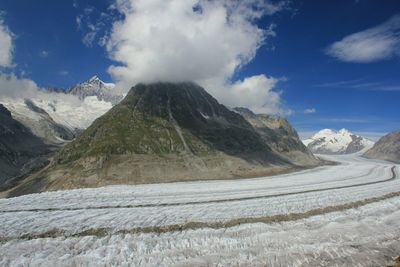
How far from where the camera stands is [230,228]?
29.1 m

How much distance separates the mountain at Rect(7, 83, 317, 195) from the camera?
100688mm

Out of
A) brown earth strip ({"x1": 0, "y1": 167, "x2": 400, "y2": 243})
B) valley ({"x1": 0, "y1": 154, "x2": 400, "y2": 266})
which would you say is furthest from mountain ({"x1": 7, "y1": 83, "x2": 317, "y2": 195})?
brown earth strip ({"x1": 0, "y1": 167, "x2": 400, "y2": 243})

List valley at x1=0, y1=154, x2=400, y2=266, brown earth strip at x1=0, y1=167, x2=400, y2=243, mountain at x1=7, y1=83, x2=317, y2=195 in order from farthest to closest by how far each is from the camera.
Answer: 1. mountain at x1=7, y1=83, x2=317, y2=195
2. brown earth strip at x1=0, y1=167, x2=400, y2=243
3. valley at x1=0, y1=154, x2=400, y2=266

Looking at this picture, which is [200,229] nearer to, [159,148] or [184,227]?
[184,227]

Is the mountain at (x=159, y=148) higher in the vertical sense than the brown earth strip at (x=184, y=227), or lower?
higher

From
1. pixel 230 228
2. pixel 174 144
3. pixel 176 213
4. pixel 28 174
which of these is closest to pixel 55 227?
pixel 176 213

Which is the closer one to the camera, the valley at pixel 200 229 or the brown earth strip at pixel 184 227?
the valley at pixel 200 229

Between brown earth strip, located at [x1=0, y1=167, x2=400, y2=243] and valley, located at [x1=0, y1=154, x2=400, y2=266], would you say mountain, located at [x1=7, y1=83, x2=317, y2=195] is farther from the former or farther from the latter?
brown earth strip, located at [x1=0, y1=167, x2=400, y2=243]

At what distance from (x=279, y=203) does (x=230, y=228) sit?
Answer: 1251 cm

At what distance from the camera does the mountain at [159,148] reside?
330ft

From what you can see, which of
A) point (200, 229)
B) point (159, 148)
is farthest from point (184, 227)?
point (159, 148)

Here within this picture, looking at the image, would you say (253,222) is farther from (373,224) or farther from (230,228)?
(373,224)

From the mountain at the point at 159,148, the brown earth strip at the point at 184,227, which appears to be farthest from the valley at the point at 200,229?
the mountain at the point at 159,148

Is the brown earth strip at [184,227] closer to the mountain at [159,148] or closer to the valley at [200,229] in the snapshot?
the valley at [200,229]
